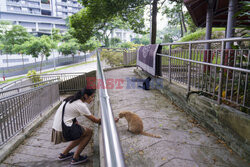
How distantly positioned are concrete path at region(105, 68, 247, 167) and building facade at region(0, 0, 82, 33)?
59549 millimetres

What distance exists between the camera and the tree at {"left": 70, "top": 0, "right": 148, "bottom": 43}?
503 inches

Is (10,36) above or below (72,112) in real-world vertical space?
above

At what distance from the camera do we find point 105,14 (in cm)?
1428

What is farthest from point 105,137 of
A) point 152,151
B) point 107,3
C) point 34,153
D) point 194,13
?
point 107,3

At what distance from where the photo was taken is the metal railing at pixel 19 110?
14.5 ft

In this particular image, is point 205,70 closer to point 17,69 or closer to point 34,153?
point 34,153

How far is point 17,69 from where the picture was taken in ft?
115

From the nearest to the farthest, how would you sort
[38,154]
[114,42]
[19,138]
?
[38,154] → [19,138] → [114,42]

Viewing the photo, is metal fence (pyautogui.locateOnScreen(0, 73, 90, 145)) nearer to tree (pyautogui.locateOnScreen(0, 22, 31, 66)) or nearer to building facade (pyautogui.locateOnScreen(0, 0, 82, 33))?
tree (pyautogui.locateOnScreen(0, 22, 31, 66))

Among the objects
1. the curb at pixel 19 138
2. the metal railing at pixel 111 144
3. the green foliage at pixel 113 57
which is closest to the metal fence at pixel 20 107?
the curb at pixel 19 138

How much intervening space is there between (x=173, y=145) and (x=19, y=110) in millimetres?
4401

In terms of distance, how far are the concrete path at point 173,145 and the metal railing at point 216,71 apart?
692mm

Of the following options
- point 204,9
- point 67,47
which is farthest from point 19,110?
point 67,47

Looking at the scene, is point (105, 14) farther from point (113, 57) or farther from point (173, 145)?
point (173, 145)
